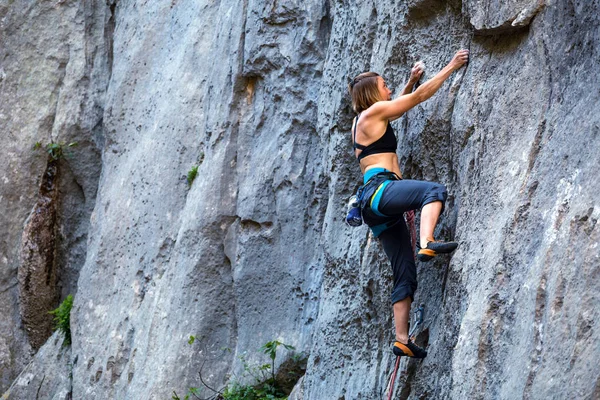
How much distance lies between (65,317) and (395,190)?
7.06 m

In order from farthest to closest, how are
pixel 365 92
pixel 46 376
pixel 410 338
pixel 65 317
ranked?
pixel 65 317 < pixel 46 376 < pixel 365 92 < pixel 410 338

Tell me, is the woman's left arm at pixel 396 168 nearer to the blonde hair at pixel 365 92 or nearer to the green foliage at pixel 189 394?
the blonde hair at pixel 365 92

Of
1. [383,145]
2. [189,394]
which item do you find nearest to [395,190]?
[383,145]

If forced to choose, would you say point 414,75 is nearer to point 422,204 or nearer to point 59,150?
point 422,204

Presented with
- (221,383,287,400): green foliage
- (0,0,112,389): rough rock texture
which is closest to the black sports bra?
(221,383,287,400): green foliage

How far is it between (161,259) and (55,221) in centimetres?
364

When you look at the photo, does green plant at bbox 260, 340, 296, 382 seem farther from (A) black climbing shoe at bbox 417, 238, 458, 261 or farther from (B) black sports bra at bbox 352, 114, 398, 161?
(A) black climbing shoe at bbox 417, 238, 458, 261

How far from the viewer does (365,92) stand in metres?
6.32

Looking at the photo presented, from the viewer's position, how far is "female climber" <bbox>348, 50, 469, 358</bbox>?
18.3 feet

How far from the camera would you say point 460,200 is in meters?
5.67

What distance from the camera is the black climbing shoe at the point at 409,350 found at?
5.71 metres

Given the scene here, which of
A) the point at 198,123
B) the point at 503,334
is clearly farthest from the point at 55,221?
the point at 503,334

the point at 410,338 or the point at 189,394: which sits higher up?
the point at 410,338

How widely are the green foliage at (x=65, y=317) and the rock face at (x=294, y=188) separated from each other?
17.2 inches
